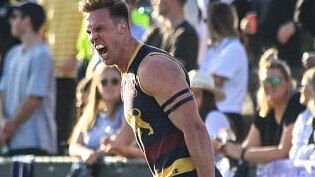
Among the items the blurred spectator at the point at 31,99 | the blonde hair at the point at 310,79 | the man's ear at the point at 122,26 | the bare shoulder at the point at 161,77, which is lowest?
the blurred spectator at the point at 31,99

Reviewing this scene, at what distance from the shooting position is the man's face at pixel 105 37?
22.9 feet

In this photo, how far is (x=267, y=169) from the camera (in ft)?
30.3

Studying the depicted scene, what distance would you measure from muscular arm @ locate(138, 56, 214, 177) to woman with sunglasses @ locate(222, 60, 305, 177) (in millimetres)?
2578

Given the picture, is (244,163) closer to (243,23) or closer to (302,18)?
(302,18)

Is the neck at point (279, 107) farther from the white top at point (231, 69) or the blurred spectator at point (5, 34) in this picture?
the blurred spectator at point (5, 34)

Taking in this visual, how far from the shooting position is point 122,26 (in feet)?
23.0

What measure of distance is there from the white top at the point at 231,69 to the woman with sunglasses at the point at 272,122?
3.08 feet

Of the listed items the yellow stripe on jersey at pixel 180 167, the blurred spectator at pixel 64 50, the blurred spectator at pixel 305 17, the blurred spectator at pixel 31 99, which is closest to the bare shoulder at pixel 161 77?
the yellow stripe on jersey at pixel 180 167

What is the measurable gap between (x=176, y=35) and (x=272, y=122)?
1318mm

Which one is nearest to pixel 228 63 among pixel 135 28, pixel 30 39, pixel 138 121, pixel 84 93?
pixel 135 28

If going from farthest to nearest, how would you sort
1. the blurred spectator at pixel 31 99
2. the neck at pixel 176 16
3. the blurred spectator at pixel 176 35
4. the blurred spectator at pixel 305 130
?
the blurred spectator at pixel 31 99, the neck at pixel 176 16, the blurred spectator at pixel 176 35, the blurred spectator at pixel 305 130

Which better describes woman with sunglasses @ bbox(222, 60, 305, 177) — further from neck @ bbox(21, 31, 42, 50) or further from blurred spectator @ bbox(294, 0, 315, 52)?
neck @ bbox(21, 31, 42, 50)

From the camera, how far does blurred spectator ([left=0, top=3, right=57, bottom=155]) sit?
11.6 m

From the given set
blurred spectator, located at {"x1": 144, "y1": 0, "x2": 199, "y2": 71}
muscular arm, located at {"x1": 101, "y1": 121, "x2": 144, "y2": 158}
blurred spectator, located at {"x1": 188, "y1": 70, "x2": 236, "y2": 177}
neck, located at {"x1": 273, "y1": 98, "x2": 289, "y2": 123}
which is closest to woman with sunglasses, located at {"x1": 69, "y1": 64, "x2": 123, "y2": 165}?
muscular arm, located at {"x1": 101, "y1": 121, "x2": 144, "y2": 158}
